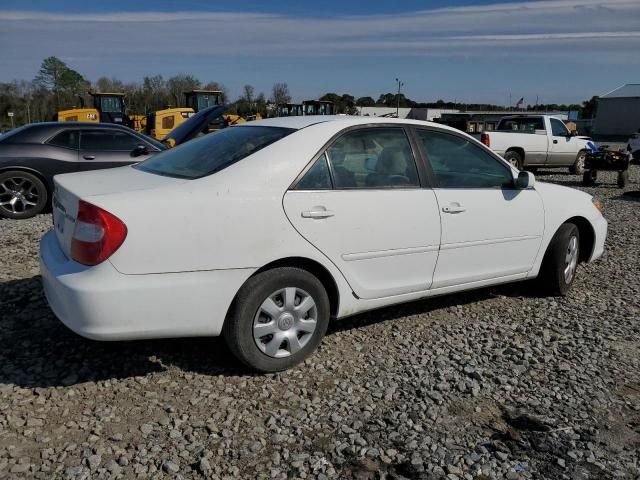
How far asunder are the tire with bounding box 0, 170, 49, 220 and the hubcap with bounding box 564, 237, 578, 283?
7360 millimetres

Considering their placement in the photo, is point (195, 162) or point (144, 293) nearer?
point (144, 293)

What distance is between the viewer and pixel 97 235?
9.37 feet

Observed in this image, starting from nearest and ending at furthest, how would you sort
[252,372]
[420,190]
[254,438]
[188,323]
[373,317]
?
[254,438]
[188,323]
[252,372]
[420,190]
[373,317]

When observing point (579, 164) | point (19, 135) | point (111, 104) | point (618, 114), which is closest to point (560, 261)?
point (19, 135)

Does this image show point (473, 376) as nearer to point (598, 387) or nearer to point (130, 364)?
point (598, 387)

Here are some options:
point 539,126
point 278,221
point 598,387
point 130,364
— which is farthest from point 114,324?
point 539,126

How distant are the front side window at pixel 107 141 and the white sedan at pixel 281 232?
5.47 m

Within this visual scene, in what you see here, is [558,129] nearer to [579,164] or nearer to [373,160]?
[579,164]

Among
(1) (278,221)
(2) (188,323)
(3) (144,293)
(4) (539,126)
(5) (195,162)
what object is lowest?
(2) (188,323)

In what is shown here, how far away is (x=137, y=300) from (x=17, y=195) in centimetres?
650

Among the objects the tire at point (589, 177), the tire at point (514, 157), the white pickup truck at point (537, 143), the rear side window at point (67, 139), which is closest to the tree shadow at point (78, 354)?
the rear side window at point (67, 139)

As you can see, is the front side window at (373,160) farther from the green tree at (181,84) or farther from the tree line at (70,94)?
the green tree at (181,84)

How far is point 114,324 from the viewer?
288 cm

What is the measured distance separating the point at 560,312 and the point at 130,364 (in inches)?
140
